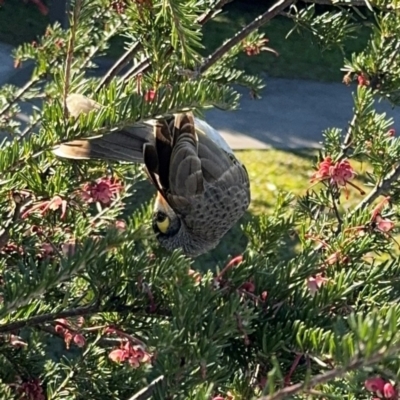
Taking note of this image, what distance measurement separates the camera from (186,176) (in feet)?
5.39

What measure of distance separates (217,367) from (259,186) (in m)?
4.53

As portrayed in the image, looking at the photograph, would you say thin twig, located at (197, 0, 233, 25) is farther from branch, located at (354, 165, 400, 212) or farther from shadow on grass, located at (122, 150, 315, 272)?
shadow on grass, located at (122, 150, 315, 272)

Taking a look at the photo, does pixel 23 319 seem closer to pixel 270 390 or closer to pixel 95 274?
pixel 95 274

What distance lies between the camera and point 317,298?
953 millimetres

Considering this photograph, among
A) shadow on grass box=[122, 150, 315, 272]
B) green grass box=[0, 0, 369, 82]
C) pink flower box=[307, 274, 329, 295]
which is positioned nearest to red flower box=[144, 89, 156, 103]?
pink flower box=[307, 274, 329, 295]

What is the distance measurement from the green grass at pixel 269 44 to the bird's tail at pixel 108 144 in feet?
19.3

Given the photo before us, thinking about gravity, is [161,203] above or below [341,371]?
below

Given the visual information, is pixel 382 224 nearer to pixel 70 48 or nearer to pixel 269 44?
pixel 70 48

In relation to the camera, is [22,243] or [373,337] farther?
[22,243]

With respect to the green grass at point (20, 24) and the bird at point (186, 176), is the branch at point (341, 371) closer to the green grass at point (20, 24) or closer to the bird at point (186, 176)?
the bird at point (186, 176)

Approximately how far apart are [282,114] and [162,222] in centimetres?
505

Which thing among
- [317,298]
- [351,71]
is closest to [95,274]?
[317,298]

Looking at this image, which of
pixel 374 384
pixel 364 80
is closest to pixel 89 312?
pixel 374 384

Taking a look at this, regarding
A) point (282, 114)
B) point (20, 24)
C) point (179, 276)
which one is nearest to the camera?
point (179, 276)
